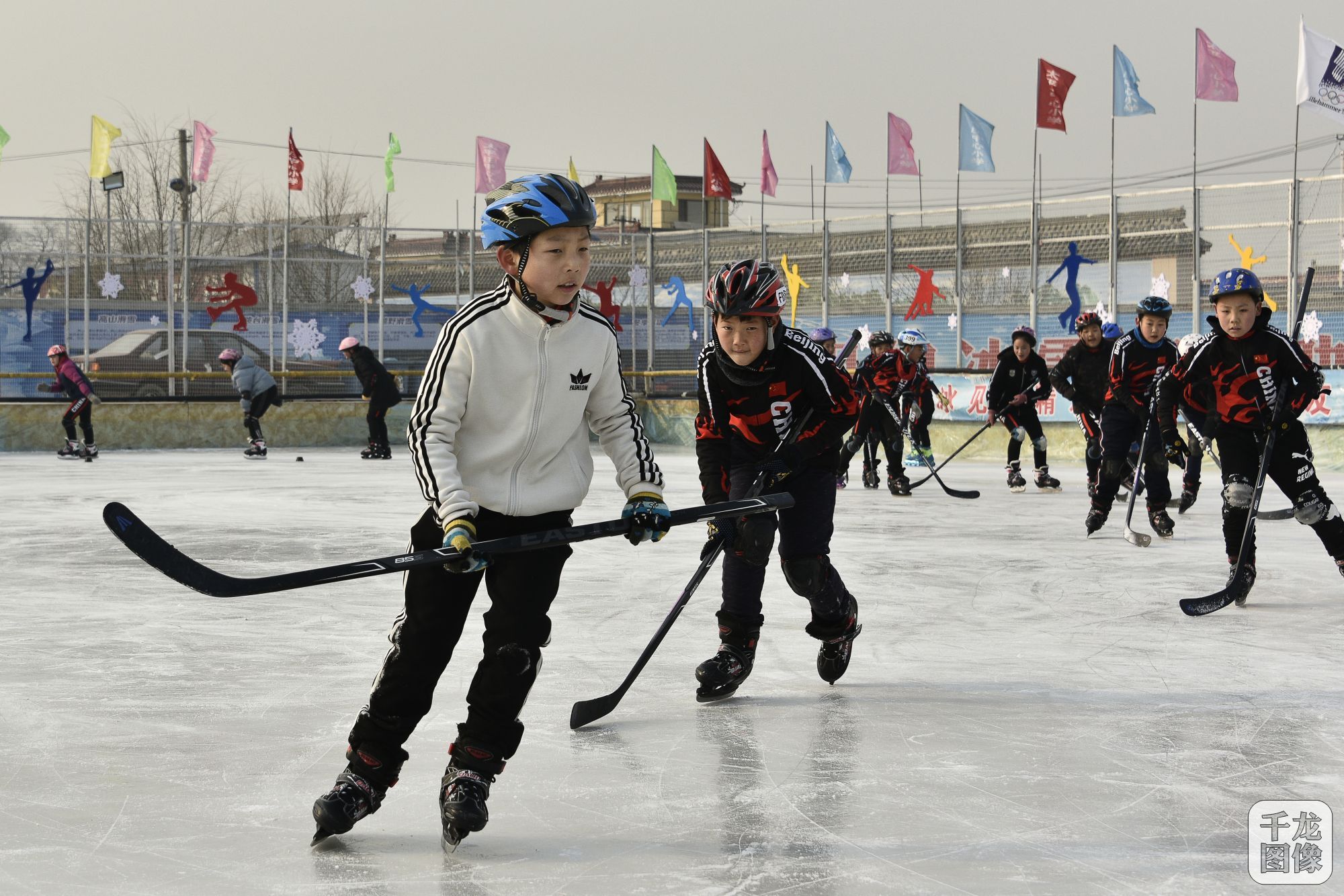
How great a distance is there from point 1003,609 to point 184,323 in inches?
569

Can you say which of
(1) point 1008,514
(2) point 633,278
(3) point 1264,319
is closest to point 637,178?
(2) point 633,278

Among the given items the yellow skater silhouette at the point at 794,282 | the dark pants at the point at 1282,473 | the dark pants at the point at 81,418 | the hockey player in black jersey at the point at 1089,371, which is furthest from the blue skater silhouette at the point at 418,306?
the dark pants at the point at 1282,473

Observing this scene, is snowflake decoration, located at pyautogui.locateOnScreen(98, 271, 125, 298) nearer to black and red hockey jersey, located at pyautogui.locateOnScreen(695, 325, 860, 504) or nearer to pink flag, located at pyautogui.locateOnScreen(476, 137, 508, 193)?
pink flag, located at pyautogui.locateOnScreen(476, 137, 508, 193)

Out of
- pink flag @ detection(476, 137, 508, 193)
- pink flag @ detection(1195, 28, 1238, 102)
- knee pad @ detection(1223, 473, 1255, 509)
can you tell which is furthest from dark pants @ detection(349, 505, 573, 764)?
pink flag @ detection(476, 137, 508, 193)

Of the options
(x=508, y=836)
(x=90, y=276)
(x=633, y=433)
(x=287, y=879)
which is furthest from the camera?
(x=90, y=276)

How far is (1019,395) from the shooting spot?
11.6 meters

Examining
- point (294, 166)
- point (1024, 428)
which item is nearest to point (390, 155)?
point (294, 166)

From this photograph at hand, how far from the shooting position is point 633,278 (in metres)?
19.6

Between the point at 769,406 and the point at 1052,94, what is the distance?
16.2 meters

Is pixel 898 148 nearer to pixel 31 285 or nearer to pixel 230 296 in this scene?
pixel 230 296

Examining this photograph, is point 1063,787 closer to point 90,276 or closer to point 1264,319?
point 1264,319

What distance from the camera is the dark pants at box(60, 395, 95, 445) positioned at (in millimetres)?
15227

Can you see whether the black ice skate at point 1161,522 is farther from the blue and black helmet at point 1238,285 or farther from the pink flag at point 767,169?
the pink flag at point 767,169

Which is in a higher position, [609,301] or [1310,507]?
[609,301]
